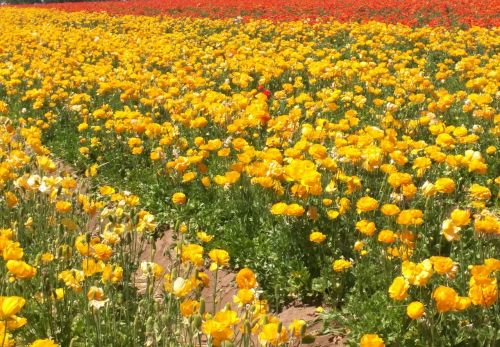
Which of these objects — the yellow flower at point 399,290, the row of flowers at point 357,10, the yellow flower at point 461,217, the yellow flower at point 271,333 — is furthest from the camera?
the row of flowers at point 357,10

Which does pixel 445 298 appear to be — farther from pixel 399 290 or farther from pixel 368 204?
pixel 368 204

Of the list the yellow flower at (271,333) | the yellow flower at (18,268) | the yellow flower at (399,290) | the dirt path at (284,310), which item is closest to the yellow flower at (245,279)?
the yellow flower at (271,333)

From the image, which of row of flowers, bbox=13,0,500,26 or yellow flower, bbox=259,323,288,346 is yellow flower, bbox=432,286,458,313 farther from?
row of flowers, bbox=13,0,500,26

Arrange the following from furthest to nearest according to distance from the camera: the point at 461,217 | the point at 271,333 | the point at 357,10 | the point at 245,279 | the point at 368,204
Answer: the point at 357,10 < the point at 368,204 < the point at 461,217 < the point at 245,279 < the point at 271,333

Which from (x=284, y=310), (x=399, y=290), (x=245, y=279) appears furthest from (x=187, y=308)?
(x=284, y=310)

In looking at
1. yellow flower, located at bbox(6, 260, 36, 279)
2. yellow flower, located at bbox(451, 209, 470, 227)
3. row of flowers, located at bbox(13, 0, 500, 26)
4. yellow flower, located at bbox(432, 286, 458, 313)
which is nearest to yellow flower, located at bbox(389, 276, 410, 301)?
yellow flower, located at bbox(432, 286, 458, 313)

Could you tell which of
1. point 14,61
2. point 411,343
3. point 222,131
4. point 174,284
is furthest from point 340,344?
point 14,61

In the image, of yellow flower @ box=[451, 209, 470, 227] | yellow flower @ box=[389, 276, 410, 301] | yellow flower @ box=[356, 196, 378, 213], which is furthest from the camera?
yellow flower @ box=[356, 196, 378, 213]

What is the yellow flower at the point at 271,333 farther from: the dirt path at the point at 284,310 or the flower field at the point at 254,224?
the dirt path at the point at 284,310

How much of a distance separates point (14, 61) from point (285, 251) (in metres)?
8.59

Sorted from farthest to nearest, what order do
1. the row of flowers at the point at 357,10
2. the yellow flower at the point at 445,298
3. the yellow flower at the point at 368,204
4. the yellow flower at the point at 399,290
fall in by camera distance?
the row of flowers at the point at 357,10 → the yellow flower at the point at 368,204 → the yellow flower at the point at 399,290 → the yellow flower at the point at 445,298

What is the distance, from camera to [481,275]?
93.0 inches

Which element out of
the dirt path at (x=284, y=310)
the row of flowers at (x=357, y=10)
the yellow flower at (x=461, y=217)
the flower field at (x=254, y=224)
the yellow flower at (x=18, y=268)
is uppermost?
the row of flowers at (x=357, y=10)

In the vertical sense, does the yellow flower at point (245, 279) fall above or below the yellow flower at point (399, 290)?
above
